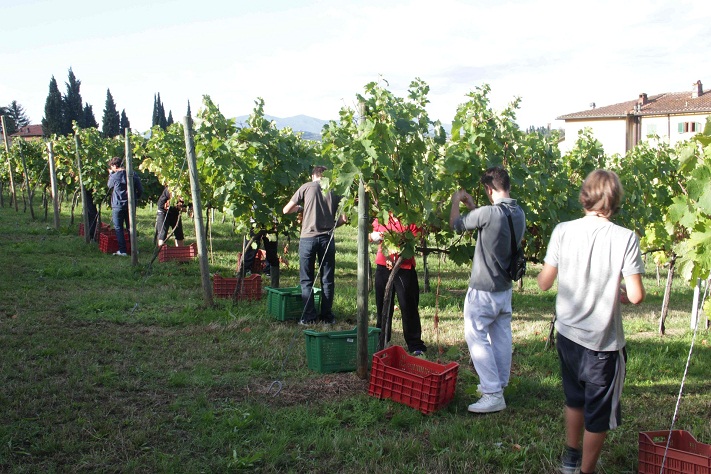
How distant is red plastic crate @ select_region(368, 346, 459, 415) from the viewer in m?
4.35

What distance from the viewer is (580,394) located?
3318mm

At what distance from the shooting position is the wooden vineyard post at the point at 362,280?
4.77 metres

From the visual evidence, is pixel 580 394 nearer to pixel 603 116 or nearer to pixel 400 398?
pixel 400 398

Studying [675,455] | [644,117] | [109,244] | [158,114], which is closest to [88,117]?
[158,114]

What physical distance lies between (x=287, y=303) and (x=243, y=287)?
1256mm

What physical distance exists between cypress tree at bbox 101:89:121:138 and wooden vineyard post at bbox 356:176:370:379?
72166 millimetres

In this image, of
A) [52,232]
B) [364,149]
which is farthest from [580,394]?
[52,232]

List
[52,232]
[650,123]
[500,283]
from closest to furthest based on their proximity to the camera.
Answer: [500,283], [52,232], [650,123]

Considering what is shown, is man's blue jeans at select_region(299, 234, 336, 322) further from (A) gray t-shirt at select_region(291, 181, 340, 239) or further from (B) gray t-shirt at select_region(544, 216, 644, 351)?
(B) gray t-shirt at select_region(544, 216, 644, 351)

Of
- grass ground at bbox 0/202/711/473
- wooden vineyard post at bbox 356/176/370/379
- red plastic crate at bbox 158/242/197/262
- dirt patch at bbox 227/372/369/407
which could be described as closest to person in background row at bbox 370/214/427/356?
grass ground at bbox 0/202/711/473

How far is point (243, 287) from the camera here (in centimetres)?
813

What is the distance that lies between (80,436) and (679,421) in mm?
4010

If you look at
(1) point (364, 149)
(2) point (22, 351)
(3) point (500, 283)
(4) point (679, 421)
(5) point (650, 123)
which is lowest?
(4) point (679, 421)

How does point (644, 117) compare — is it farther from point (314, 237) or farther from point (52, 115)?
point (52, 115)
